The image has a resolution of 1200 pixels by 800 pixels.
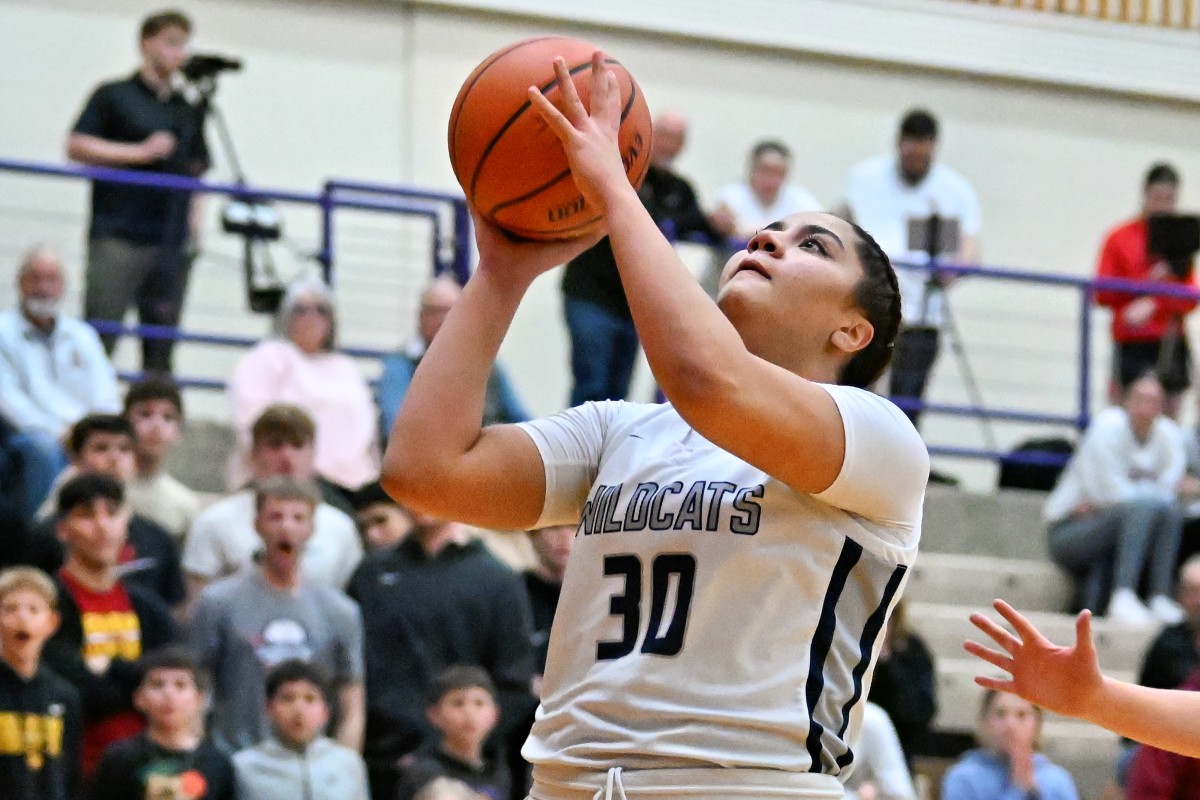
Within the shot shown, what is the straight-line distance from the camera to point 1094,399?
38.1ft

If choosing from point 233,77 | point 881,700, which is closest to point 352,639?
point 881,700

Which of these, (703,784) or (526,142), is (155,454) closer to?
(526,142)

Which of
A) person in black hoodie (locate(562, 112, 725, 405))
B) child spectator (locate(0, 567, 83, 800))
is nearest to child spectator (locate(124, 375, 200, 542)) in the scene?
child spectator (locate(0, 567, 83, 800))

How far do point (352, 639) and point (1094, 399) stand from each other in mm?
6773

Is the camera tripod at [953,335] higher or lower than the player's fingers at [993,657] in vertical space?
higher

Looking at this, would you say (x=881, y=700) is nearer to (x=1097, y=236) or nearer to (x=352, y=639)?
(x=352, y=639)

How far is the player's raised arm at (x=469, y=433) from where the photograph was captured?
276 cm

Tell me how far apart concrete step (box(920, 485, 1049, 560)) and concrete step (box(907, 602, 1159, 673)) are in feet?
3.37

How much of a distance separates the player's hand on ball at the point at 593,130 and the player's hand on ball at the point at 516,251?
0.78 feet

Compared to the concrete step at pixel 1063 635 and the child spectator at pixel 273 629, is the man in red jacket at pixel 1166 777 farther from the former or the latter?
the child spectator at pixel 273 629

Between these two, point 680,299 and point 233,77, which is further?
point 233,77

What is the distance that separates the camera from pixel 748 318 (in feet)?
8.96

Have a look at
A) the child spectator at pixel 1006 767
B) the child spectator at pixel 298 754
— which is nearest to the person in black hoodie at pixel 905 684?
the child spectator at pixel 1006 767

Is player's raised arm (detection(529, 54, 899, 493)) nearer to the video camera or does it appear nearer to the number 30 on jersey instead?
the number 30 on jersey
